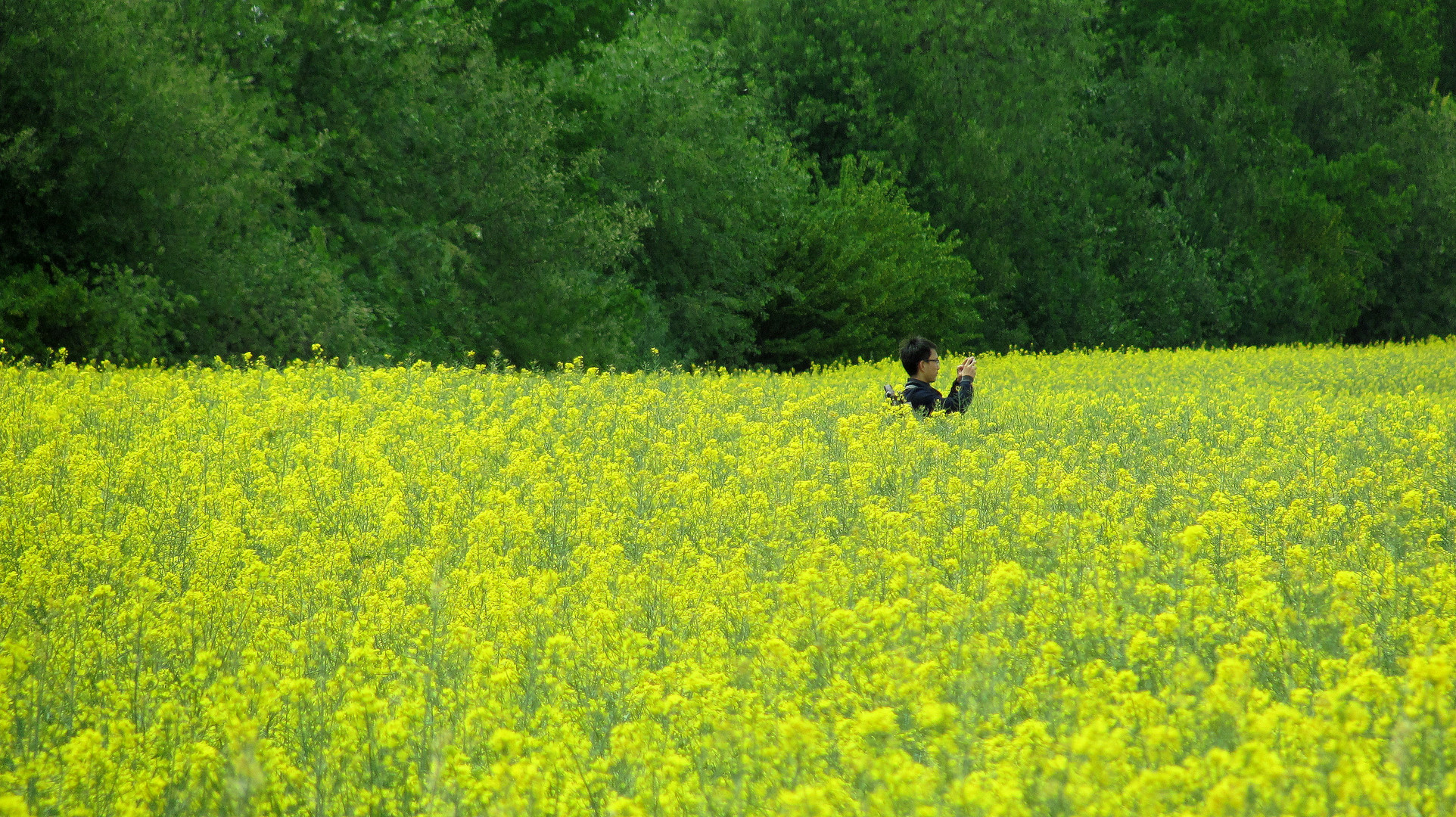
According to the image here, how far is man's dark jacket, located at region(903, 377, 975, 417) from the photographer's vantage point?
9.93 metres

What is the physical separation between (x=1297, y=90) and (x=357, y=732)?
42.0 metres

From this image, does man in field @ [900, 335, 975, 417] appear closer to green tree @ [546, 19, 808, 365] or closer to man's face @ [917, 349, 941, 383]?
man's face @ [917, 349, 941, 383]

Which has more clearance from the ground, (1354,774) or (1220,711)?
(1354,774)

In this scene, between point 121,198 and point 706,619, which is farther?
point 121,198

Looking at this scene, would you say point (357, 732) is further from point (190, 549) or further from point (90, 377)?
point (90, 377)

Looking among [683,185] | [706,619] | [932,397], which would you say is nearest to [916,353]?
[932,397]

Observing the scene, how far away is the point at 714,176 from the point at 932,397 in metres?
16.8

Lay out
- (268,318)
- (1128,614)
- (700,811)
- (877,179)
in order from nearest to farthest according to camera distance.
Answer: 1. (700,811)
2. (1128,614)
3. (268,318)
4. (877,179)

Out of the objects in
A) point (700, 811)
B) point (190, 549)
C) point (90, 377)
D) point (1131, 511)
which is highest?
point (700, 811)

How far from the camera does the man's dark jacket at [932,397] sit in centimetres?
993

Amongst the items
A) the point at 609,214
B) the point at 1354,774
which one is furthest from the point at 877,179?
the point at 1354,774

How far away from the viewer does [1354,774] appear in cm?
279

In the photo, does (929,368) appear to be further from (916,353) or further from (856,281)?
(856,281)

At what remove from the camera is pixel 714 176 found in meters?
26.1
